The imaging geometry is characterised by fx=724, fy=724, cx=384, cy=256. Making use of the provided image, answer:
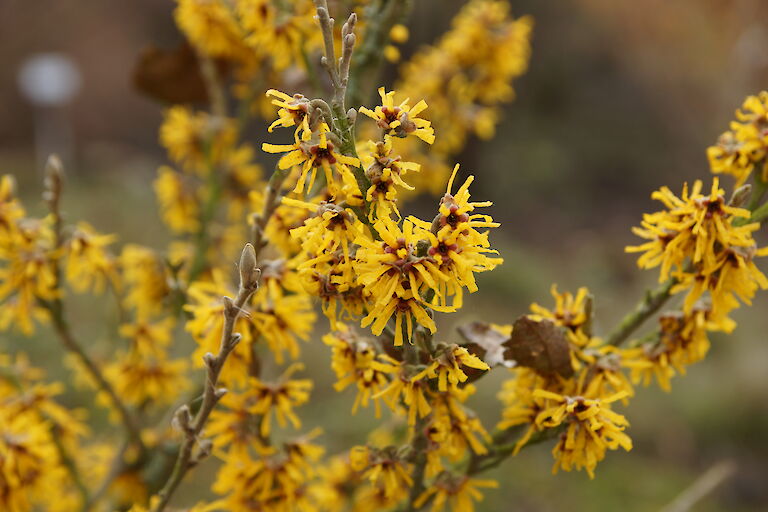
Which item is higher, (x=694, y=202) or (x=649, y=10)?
(x=649, y=10)

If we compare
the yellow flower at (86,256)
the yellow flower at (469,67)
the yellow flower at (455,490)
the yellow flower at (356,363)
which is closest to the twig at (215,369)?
the yellow flower at (356,363)

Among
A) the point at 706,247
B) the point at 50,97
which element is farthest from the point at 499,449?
the point at 50,97

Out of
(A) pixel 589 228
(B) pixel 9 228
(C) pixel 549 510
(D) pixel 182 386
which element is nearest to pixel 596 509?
(C) pixel 549 510

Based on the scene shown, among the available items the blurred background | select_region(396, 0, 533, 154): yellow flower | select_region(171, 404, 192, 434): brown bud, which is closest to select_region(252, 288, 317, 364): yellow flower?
select_region(171, 404, 192, 434): brown bud

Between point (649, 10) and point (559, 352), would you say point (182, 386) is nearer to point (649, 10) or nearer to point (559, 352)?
point (559, 352)

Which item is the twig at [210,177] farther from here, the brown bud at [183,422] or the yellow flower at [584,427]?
the yellow flower at [584,427]

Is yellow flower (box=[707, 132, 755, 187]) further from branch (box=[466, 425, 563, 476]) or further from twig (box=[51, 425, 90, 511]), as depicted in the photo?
twig (box=[51, 425, 90, 511])

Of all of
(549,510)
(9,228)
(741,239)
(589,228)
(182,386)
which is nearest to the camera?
(741,239)
